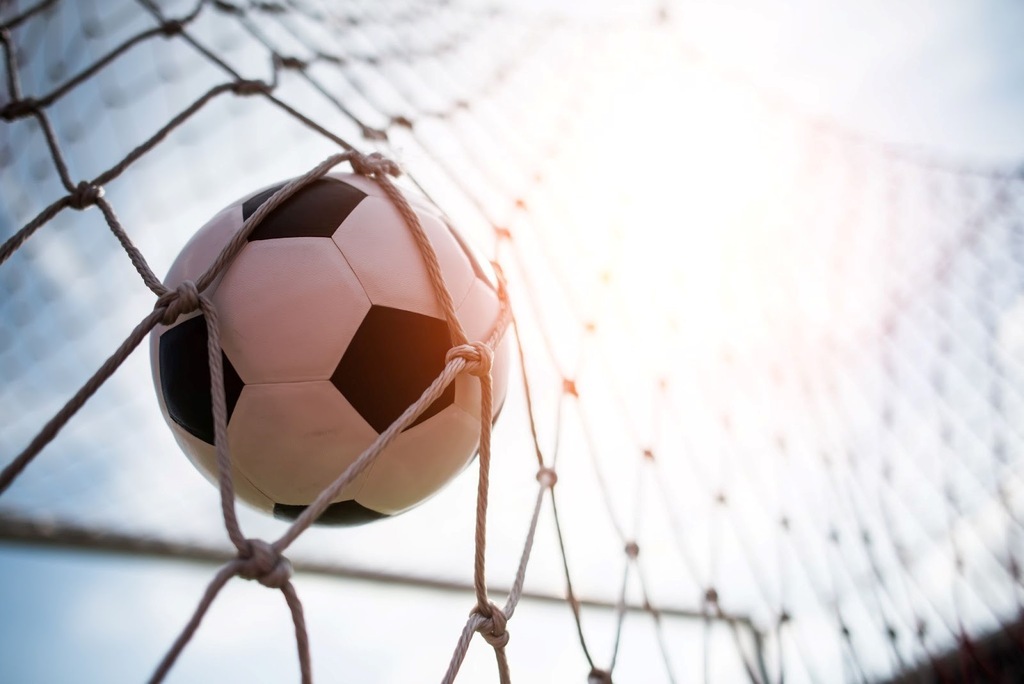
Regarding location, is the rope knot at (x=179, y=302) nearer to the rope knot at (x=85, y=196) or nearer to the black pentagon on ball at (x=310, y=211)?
the black pentagon on ball at (x=310, y=211)

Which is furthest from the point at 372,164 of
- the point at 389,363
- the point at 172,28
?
the point at 172,28

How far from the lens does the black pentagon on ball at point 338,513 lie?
2.68ft

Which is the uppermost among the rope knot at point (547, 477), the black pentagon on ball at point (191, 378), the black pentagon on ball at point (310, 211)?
the black pentagon on ball at point (310, 211)

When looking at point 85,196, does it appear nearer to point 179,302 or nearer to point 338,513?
point 179,302

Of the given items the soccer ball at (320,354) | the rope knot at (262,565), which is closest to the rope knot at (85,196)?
the soccer ball at (320,354)

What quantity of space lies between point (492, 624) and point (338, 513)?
257 millimetres

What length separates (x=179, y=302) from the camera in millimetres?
669

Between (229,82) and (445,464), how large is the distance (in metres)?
0.97

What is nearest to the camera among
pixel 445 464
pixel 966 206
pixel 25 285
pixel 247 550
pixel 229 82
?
pixel 247 550

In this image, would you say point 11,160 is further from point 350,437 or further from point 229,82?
point 350,437

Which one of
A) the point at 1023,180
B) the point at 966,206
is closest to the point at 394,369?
the point at 966,206

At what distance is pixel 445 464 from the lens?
84cm

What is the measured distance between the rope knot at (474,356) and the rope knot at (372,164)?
1.04 feet

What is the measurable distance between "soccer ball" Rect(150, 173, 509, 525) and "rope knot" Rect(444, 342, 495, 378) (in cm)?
6
